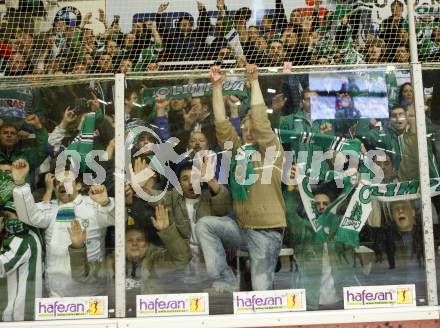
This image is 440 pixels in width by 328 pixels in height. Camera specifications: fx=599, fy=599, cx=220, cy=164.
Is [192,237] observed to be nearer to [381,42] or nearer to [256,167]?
[256,167]

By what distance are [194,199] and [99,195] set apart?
1.83 ft

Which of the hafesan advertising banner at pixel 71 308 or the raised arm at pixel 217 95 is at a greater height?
the raised arm at pixel 217 95

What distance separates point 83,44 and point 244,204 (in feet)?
4.54

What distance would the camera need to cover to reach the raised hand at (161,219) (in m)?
3.51

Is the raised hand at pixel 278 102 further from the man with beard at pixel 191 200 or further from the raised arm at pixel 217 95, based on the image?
the man with beard at pixel 191 200

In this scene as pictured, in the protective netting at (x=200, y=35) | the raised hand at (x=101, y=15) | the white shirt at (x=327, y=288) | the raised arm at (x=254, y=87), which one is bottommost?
the white shirt at (x=327, y=288)

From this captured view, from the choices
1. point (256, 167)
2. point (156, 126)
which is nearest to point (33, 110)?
point (156, 126)

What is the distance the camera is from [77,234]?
3.51 meters

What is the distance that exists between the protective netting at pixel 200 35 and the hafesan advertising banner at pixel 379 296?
4.41 ft

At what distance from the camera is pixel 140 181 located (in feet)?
11.5

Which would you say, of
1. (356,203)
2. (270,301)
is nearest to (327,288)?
(270,301)

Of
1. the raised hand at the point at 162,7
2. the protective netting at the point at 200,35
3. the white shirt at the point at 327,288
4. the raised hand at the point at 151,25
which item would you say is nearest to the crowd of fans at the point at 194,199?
the white shirt at the point at 327,288

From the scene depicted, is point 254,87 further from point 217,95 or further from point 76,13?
point 76,13

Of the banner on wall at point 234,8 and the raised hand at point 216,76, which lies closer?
the raised hand at point 216,76
